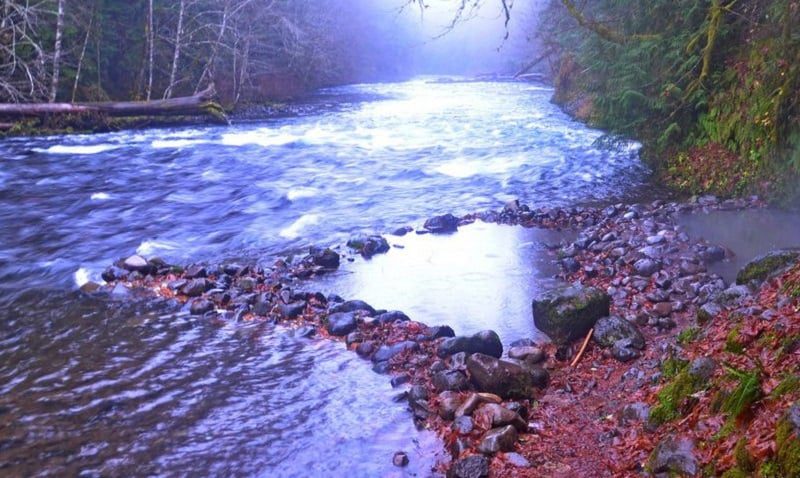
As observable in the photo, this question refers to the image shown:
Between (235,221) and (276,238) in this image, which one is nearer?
(276,238)

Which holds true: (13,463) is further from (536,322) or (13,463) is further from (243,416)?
(536,322)

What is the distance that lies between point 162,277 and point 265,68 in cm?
2825

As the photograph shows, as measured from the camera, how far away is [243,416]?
5.58 metres

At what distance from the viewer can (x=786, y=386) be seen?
3.67m

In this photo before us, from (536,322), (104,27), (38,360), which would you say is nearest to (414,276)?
(536,322)

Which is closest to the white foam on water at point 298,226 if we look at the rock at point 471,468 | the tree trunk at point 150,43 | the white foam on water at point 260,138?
the rock at point 471,468

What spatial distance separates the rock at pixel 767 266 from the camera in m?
6.85

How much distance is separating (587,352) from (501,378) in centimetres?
128

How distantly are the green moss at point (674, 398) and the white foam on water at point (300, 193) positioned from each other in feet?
36.6

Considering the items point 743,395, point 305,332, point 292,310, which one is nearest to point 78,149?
point 292,310

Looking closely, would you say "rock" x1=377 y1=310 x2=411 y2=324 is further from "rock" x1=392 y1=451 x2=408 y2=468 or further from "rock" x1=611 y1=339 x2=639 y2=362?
"rock" x1=392 y1=451 x2=408 y2=468

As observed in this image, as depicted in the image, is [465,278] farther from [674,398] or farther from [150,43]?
[150,43]

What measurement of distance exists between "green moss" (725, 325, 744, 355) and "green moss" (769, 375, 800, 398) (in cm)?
84

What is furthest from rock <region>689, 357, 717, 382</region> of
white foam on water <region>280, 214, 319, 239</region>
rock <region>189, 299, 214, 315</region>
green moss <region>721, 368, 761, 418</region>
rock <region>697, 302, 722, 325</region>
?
white foam on water <region>280, 214, 319, 239</region>
